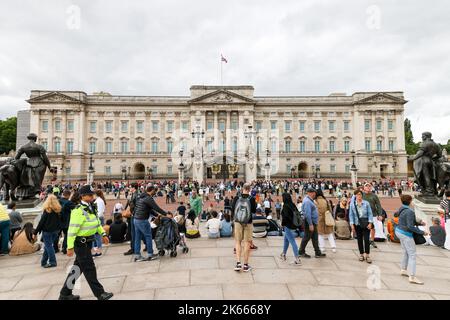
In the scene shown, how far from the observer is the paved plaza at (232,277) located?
15.7 feet

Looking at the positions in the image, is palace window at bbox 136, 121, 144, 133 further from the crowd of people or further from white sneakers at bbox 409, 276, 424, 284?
white sneakers at bbox 409, 276, 424, 284

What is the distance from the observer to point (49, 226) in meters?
6.21

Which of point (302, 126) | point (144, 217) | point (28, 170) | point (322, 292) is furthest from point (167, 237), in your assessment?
point (302, 126)

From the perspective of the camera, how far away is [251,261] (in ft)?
21.6

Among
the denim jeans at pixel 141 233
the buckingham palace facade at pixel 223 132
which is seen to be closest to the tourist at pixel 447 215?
the denim jeans at pixel 141 233

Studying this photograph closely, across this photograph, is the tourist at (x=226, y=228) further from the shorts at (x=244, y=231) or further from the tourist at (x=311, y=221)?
the shorts at (x=244, y=231)

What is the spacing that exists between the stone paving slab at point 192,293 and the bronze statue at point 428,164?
10.3m

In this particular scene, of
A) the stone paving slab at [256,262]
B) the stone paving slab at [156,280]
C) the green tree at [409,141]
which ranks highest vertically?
the green tree at [409,141]

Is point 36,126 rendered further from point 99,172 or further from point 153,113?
point 153,113

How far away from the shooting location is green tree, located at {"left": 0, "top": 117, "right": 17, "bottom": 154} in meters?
65.6

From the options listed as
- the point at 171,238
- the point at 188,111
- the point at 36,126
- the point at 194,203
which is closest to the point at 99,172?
the point at 36,126

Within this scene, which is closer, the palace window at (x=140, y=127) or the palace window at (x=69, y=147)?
the palace window at (x=69, y=147)

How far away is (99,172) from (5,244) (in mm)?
49713

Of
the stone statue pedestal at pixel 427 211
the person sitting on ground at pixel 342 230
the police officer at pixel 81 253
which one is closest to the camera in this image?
the police officer at pixel 81 253
